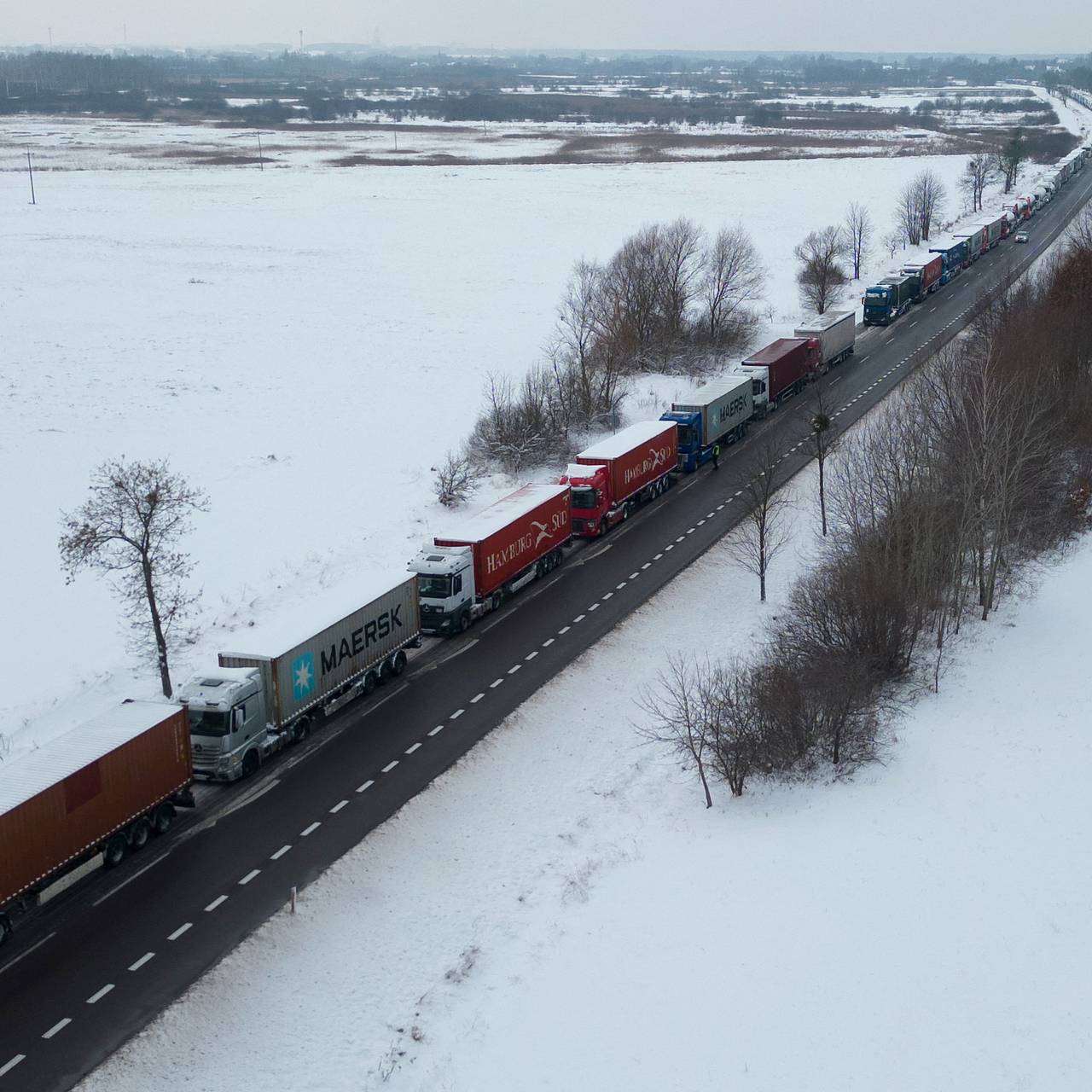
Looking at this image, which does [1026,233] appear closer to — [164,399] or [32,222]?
[164,399]

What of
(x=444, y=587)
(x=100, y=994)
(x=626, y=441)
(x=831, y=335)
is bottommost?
(x=100, y=994)

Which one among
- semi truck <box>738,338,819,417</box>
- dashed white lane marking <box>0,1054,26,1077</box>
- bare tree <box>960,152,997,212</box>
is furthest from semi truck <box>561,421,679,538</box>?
bare tree <box>960,152,997,212</box>

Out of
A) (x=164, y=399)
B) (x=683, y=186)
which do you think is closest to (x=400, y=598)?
(x=164, y=399)

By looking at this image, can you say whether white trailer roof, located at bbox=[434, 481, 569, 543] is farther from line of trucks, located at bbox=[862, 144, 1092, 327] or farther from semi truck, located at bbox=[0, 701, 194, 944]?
line of trucks, located at bbox=[862, 144, 1092, 327]

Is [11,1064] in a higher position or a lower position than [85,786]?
lower

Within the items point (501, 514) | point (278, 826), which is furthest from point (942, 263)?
point (278, 826)

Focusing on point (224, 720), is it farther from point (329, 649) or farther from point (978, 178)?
point (978, 178)
